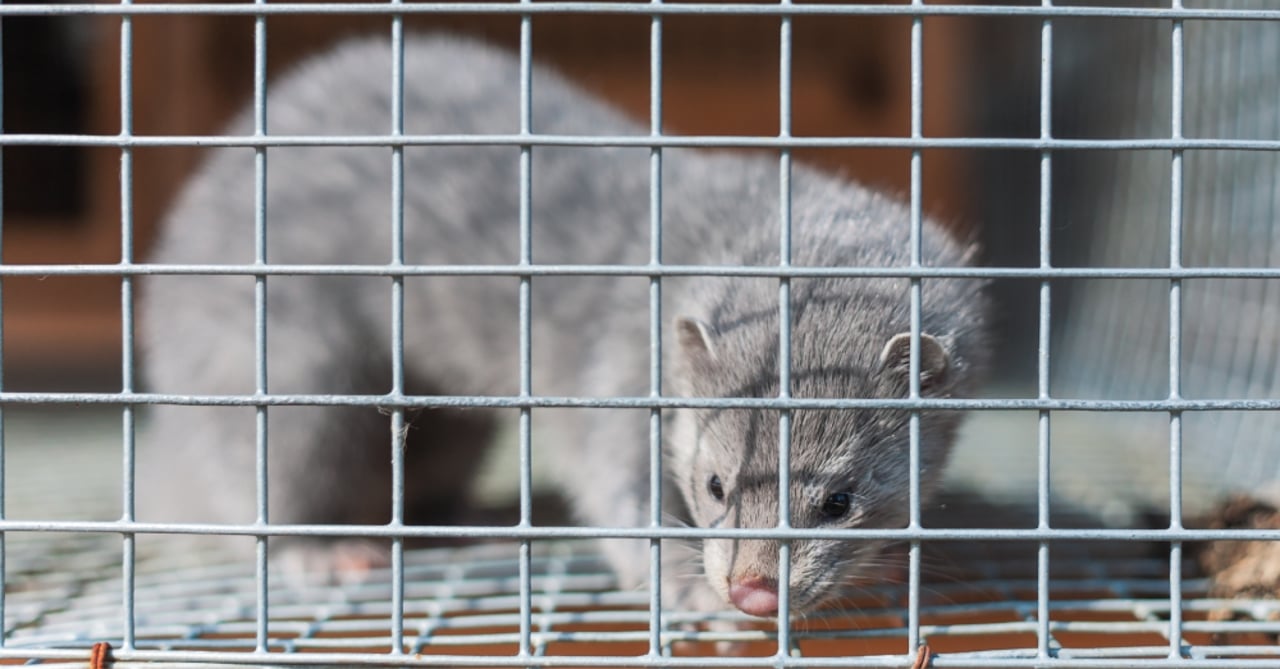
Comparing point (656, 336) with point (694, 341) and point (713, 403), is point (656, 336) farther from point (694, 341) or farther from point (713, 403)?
point (694, 341)

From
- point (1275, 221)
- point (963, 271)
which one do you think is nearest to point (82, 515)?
point (963, 271)

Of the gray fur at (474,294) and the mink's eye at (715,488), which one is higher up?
the gray fur at (474,294)

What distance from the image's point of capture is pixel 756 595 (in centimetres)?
146

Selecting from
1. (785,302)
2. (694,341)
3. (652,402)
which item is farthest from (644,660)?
(694,341)

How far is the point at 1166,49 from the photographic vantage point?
A: 9.25 ft

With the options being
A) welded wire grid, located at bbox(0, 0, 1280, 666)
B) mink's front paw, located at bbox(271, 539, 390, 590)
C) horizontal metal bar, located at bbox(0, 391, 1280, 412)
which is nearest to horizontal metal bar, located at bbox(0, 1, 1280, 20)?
welded wire grid, located at bbox(0, 0, 1280, 666)

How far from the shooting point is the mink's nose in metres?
1.45

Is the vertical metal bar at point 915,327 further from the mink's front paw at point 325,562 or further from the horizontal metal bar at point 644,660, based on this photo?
the mink's front paw at point 325,562

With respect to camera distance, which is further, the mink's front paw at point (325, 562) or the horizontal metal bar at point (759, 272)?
the mink's front paw at point (325, 562)

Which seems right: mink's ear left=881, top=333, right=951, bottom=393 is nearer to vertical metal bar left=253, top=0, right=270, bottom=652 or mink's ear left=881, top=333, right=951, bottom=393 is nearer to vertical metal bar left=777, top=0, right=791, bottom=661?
vertical metal bar left=777, top=0, right=791, bottom=661

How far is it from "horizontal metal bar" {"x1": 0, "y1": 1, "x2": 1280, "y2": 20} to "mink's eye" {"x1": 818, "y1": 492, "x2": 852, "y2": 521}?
728mm

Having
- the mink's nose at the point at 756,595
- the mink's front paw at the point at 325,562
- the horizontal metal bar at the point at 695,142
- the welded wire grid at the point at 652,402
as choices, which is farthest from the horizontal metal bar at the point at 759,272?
the mink's front paw at the point at 325,562

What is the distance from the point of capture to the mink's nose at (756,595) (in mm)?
1451

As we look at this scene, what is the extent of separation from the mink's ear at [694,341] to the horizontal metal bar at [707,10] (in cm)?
61
